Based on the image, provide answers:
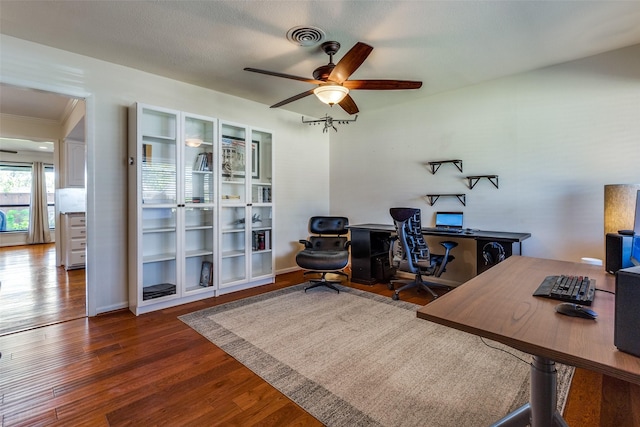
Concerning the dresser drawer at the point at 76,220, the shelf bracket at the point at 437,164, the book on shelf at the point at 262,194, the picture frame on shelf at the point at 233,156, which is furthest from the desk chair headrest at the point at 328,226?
the dresser drawer at the point at 76,220

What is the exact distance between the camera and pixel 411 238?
349cm

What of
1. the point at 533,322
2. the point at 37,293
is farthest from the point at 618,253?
the point at 37,293

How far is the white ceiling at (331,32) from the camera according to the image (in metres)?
2.22

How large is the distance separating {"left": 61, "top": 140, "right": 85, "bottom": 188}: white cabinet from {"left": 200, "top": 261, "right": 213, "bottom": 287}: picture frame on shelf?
3427 millimetres

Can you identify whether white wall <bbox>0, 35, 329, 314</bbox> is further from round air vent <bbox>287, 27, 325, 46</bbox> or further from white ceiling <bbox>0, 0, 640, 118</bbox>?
round air vent <bbox>287, 27, 325, 46</bbox>

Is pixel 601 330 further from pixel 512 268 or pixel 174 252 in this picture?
pixel 174 252

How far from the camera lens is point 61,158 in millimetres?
5473

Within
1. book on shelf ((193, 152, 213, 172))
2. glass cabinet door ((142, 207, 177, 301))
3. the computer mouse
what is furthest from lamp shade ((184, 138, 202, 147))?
the computer mouse

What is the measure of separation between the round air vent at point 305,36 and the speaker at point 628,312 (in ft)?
8.08

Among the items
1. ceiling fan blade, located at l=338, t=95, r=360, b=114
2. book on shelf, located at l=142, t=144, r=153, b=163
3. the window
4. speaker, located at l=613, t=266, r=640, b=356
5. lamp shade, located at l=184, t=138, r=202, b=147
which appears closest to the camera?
speaker, located at l=613, t=266, r=640, b=356

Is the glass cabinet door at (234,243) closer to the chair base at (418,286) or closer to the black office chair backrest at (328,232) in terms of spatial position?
the black office chair backrest at (328,232)

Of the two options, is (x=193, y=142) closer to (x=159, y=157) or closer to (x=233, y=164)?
(x=159, y=157)

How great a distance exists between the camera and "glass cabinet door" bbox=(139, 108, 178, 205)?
10.8 ft

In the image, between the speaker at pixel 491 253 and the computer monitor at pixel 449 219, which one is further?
the computer monitor at pixel 449 219
